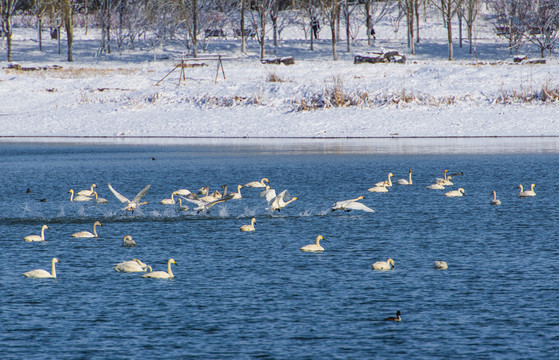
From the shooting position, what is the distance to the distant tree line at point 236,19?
98.0 m

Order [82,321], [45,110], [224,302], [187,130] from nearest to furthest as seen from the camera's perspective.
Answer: [82,321]
[224,302]
[187,130]
[45,110]

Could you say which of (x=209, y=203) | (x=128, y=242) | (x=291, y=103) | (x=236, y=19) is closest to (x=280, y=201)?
(x=209, y=203)

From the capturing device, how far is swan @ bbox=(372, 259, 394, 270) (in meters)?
16.9

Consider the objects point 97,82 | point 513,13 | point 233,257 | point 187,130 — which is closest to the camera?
point 233,257

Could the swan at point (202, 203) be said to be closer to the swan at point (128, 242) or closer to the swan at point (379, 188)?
the swan at point (128, 242)

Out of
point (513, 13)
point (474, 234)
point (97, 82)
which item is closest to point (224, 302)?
point (474, 234)

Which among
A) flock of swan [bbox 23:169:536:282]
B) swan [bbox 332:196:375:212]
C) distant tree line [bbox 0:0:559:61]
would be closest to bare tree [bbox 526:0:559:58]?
distant tree line [bbox 0:0:559:61]

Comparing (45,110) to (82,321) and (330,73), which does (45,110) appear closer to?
(330,73)

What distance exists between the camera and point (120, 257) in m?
18.8

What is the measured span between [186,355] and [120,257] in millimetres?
7457

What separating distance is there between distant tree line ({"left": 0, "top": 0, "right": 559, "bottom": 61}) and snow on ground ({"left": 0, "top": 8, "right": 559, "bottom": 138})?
978 inches

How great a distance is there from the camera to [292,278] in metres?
16.5

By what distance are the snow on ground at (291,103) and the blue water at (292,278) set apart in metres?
20.0

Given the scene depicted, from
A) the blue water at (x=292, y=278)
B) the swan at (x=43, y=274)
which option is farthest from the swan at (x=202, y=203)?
the swan at (x=43, y=274)
